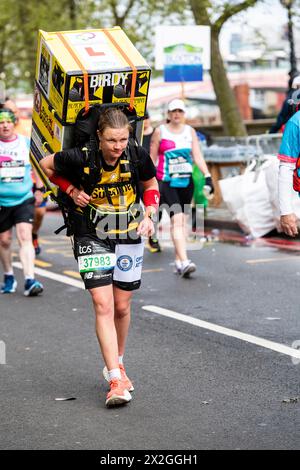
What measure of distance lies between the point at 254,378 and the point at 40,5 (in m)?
27.4

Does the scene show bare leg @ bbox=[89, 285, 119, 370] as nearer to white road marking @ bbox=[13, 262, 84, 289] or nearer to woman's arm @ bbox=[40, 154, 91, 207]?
woman's arm @ bbox=[40, 154, 91, 207]

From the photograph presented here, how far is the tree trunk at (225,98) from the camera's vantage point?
2195 centimetres

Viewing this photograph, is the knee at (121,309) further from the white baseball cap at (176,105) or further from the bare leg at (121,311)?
the white baseball cap at (176,105)

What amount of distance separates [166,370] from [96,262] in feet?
3.80

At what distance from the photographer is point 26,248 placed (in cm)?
1026

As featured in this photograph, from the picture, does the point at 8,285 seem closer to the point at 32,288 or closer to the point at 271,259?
the point at 32,288

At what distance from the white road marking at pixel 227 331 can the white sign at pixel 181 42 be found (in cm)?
845

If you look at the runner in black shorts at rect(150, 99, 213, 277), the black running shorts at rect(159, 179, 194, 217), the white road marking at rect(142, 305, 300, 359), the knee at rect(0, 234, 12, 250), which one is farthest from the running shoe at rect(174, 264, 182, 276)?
the knee at rect(0, 234, 12, 250)

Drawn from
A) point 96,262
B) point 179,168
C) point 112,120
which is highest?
point 112,120

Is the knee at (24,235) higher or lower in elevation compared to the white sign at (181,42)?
lower

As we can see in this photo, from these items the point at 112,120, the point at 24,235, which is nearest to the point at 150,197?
the point at 112,120

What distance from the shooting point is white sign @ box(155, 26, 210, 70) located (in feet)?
55.5

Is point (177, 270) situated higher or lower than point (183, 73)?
lower

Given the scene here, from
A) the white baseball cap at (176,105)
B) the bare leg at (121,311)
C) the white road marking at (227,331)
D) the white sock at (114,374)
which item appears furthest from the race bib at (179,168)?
the white sock at (114,374)
